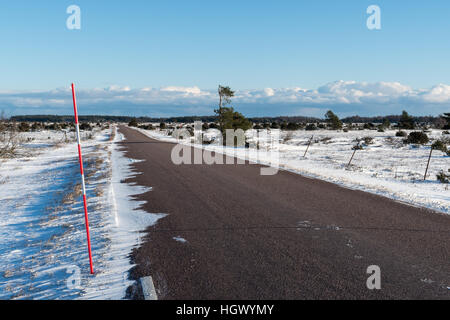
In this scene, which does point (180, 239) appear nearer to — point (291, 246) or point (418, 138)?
point (291, 246)

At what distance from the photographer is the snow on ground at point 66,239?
4312 millimetres

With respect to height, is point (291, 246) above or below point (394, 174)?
above

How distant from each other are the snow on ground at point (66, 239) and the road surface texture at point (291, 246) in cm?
47

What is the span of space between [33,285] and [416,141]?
3385 centimetres

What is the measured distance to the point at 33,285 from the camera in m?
4.45

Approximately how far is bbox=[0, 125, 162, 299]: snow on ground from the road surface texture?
0.47 m

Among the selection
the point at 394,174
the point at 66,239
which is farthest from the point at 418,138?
the point at 66,239

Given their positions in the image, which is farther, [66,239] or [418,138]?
[418,138]

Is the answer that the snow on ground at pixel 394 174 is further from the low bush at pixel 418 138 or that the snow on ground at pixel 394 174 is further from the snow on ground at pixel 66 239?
the snow on ground at pixel 66 239

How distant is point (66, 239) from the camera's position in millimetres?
6238

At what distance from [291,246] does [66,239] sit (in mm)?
4343

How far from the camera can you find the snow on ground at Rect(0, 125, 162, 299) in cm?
431

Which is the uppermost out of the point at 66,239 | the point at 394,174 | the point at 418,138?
the point at 418,138

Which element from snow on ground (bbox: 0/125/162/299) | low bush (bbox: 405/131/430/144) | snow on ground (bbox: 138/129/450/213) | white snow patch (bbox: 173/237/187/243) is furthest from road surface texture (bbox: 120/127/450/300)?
low bush (bbox: 405/131/430/144)
